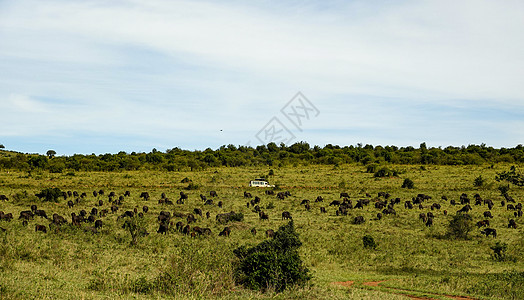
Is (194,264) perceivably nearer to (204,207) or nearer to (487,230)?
(487,230)

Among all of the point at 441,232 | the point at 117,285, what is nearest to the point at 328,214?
the point at 441,232

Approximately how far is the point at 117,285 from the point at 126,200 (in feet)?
78.3

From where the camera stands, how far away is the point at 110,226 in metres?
23.0

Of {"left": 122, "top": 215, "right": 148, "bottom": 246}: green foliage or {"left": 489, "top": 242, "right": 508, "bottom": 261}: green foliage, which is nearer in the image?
{"left": 489, "top": 242, "right": 508, "bottom": 261}: green foliage

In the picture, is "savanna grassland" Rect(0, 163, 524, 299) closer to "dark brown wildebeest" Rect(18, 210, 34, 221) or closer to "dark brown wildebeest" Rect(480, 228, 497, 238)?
"dark brown wildebeest" Rect(480, 228, 497, 238)

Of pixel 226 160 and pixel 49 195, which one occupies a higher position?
pixel 226 160

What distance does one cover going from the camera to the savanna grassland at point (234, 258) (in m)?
11.3

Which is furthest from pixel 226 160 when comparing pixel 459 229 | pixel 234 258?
pixel 234 258

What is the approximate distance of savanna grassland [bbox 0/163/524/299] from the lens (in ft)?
37.1

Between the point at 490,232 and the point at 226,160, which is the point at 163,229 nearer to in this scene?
the point at 490,232

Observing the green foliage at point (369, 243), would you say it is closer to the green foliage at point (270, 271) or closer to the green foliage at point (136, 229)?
the green foliage at point (270, 271)

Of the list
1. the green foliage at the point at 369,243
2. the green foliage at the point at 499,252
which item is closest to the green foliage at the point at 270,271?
the green foliage at the point at 369,243

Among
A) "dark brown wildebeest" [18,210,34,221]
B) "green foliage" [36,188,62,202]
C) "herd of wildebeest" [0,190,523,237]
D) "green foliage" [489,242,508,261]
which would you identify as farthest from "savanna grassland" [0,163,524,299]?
"dark brown wildebeest" [18,210,34,221]

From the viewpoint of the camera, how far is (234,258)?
13.3 metres
